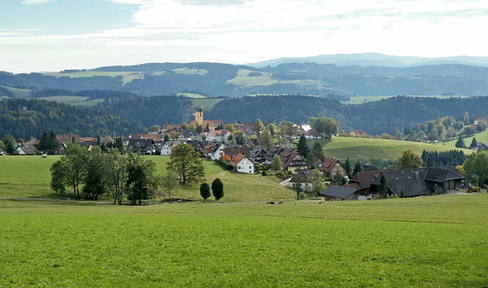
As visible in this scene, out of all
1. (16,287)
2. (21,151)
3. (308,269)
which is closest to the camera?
(16,287)

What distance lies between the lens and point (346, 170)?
125250 millimetres

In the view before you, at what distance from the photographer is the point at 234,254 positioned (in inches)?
910

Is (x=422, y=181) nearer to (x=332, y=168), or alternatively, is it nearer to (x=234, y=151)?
(x=332, y=168)

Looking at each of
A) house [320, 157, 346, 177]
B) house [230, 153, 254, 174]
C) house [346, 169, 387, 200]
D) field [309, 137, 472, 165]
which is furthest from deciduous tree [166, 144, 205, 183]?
field [309, 137, 472, 165]

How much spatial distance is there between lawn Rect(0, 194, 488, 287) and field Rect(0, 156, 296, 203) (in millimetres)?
35882

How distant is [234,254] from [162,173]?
7398 centimetres

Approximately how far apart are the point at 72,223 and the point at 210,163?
85719mm

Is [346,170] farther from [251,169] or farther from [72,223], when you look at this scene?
[72,223]

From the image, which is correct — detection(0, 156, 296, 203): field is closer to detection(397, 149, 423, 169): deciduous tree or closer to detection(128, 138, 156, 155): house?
detection(397, 149, 423, 169): deciduous tree

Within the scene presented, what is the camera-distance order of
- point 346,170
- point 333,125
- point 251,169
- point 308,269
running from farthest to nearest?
point 333,125
point 346,170
point 251,169
point 308,269

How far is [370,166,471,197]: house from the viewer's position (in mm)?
81625

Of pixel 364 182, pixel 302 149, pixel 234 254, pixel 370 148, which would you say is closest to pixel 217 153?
pixel 302 149

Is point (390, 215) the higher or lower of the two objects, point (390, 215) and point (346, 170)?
the higher

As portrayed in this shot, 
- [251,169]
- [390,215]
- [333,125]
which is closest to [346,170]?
[251,169]
